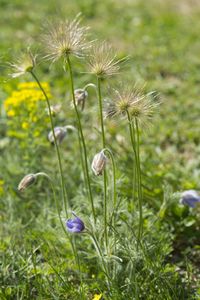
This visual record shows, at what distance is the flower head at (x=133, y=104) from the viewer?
242 centimetres

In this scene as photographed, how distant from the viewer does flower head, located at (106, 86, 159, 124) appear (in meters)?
2.42

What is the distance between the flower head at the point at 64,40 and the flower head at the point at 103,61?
6 cm

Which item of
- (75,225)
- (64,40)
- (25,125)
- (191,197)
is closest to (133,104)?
(64,40)

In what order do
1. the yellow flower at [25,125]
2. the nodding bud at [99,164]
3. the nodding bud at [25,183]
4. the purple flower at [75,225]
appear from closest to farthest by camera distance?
the nodding bud at [99,164], the purple flower at [75,225], the nodding bud at [25,183], the yellow flower at [25,125]

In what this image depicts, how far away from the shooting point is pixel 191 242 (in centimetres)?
334

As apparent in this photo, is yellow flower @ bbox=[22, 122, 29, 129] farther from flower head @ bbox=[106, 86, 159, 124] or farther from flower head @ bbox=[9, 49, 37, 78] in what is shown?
flower head @ bbox=[106, 86, 159, 124]

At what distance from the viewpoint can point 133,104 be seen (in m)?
2.42

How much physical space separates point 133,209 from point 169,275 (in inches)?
16.6

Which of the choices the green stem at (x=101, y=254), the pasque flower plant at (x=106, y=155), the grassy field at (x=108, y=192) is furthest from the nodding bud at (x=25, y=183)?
the green stem at (x=101, y=254)

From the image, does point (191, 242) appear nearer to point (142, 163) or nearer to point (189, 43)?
point (142, 163)

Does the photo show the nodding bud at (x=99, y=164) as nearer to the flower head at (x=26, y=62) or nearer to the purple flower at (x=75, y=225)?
the purple flower at (x=75, y=225)

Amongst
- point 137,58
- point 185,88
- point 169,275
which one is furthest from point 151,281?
point 137,58

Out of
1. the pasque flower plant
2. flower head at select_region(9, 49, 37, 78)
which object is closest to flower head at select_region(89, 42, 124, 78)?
the pasque flower plant

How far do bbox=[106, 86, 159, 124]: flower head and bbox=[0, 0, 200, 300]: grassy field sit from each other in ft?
0.16
